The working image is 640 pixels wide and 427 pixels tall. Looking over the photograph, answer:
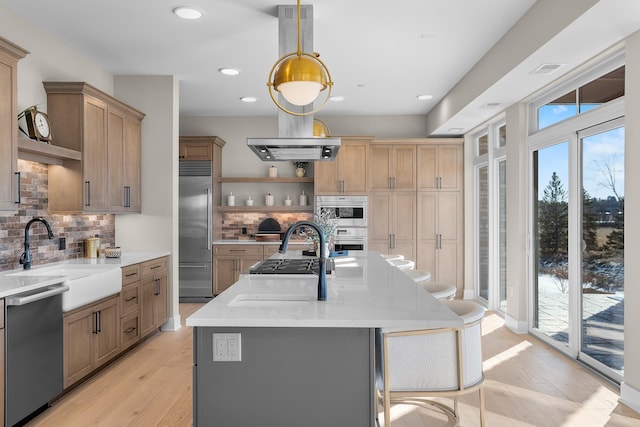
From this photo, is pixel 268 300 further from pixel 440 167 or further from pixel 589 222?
pixel 440 167

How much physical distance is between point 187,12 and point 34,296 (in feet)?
7.65

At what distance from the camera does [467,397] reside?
3414 mm

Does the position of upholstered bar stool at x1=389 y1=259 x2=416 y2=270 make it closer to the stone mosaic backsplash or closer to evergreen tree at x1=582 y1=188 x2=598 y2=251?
evergreen tree at x1=582 y1=188 x2=598 y2=251

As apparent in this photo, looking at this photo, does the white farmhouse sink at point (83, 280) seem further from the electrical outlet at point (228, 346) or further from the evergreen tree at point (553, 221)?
the evergreen tree at point (553, 221)

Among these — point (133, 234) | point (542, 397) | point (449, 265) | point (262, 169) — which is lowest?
point (542, 397)

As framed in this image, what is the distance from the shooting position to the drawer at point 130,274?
4.25m

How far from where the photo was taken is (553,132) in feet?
14.9

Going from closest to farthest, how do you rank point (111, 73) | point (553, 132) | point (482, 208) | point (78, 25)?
point (78, 25) → point (553, 132) → point (111, 73) → point (482, 208)

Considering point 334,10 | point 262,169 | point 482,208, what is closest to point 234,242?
point 262,169

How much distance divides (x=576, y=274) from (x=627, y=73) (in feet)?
5.78

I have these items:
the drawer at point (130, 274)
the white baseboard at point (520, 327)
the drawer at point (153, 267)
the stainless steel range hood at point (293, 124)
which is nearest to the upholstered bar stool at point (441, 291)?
the stainless steel range hood at point (293, 124)

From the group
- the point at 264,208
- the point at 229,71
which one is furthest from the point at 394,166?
the point at 229,71

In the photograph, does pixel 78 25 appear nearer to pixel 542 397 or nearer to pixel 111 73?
pixel 111 73

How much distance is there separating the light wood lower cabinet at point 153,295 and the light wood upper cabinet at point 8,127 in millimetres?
1605
